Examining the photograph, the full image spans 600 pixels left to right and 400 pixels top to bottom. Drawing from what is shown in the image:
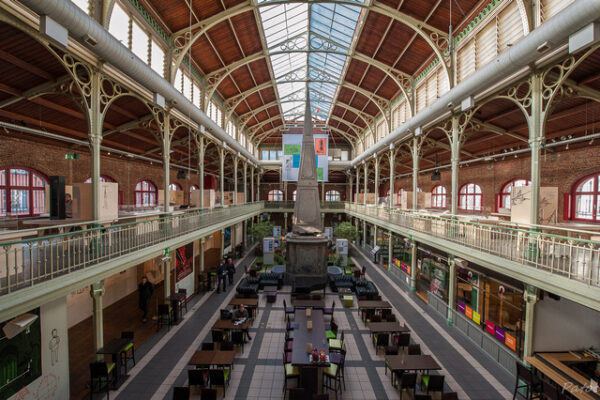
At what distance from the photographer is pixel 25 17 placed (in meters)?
5.57

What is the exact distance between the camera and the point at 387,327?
9.77 m

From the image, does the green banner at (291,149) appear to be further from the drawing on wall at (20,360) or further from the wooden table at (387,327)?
the drawing on wall at (20,360)

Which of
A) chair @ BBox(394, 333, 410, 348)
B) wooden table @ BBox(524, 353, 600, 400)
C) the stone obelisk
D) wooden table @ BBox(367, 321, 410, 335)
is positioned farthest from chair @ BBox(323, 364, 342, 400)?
the stone obelisk

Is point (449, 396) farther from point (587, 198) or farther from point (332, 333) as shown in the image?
point (587, 198)

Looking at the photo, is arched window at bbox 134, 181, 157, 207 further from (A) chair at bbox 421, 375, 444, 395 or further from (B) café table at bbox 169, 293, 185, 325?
Result: (A) chair at bbox 421, 375, 444, 395

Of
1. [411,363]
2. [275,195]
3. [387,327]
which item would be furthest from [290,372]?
A: [275,195]

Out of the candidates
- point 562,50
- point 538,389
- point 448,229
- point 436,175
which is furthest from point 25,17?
point 436,175

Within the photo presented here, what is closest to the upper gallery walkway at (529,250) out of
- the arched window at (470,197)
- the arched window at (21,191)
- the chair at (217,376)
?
the chair at (217,376)

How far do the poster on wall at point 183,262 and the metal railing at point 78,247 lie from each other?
1.79 m

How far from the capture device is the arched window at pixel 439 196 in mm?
28594

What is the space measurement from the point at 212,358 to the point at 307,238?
8999 millimetres

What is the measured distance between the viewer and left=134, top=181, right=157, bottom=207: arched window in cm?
2341

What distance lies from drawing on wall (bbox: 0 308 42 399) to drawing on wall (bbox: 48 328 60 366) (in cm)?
27

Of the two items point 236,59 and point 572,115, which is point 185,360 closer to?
point 236,59
